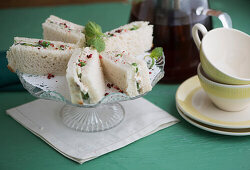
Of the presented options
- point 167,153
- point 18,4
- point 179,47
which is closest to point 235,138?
point 167,153

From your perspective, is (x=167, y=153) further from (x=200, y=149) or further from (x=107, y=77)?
(x=107, y=77)

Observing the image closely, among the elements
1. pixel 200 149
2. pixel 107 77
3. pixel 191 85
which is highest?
pixel 107 77

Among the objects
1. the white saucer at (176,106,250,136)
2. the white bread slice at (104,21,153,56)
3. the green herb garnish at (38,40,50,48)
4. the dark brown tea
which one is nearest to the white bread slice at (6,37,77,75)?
the green herb garnish at (38,40,50,48)

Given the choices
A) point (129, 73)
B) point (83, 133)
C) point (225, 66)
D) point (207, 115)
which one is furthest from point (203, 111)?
point (83, 133)

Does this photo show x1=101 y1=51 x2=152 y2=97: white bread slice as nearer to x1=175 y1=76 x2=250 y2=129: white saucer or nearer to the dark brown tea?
x1=175 y1=76 x2=250 y2=129: white saucer

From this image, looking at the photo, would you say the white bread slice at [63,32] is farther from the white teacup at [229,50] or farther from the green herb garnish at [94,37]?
the white teacup at [229,50]
